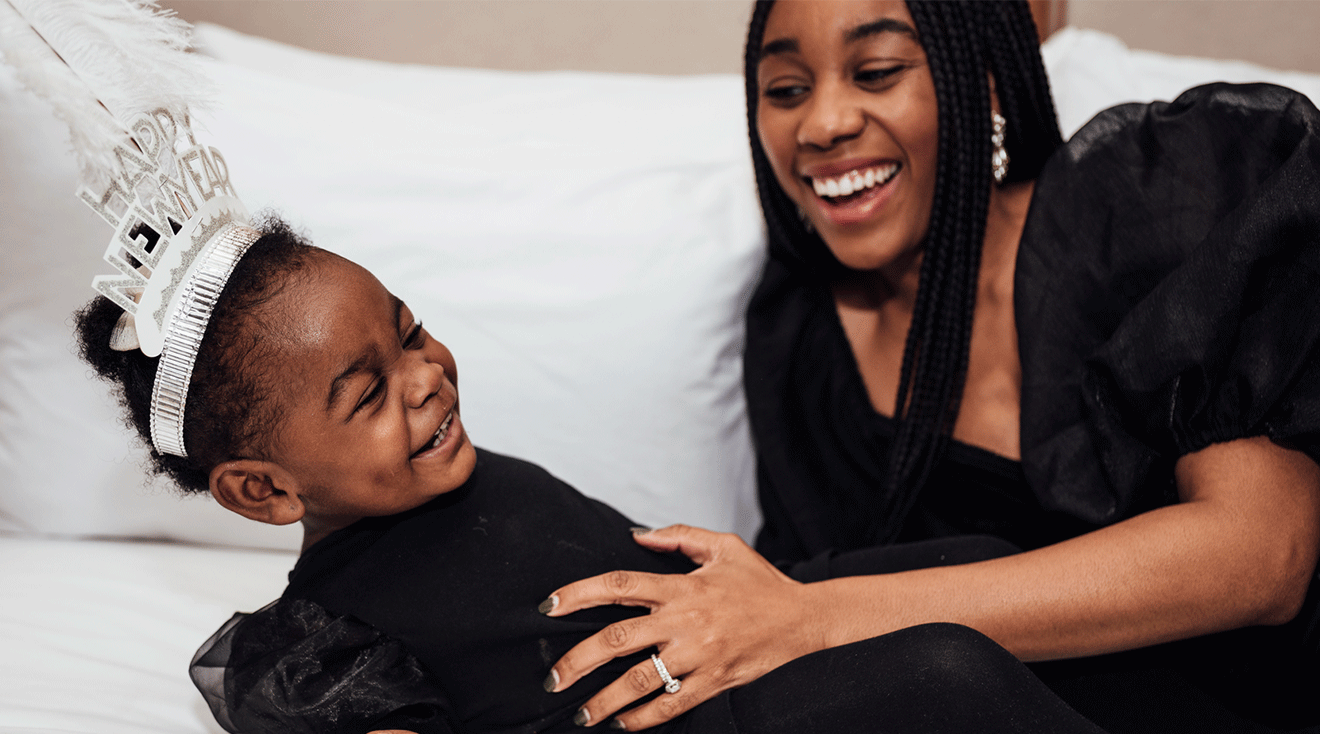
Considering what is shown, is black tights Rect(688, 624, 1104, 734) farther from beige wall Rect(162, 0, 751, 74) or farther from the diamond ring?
beige wall Rect(162, 0, 751, 74)

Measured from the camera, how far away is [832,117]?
1061 millimetres

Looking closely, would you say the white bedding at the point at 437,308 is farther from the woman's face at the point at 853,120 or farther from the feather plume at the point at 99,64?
the feather plume at the point at 99,64

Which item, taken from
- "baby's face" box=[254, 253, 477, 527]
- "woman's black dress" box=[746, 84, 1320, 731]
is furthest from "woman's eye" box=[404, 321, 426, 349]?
"woman's black dress" box=[746, 84, 1320, 731]

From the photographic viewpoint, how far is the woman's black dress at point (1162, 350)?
85 centimetres

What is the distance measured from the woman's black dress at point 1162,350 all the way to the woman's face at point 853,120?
0.53 ft

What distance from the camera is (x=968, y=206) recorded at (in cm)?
114

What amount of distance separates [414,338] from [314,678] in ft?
0.95

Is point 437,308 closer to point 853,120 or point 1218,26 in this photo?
point 853,120

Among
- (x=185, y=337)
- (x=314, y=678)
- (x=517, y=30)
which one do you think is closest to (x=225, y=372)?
(x=185, y=337)

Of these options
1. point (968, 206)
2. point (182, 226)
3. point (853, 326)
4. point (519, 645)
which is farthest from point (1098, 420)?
point (182, 226)

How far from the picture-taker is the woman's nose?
1.06m

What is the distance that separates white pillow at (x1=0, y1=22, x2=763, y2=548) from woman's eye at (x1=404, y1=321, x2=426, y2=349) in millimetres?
303

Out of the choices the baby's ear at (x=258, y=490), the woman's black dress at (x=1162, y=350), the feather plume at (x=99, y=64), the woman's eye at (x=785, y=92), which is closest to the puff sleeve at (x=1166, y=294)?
the woman's black dress at (x=1162, y=350)

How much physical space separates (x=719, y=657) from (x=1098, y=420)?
48 cm
